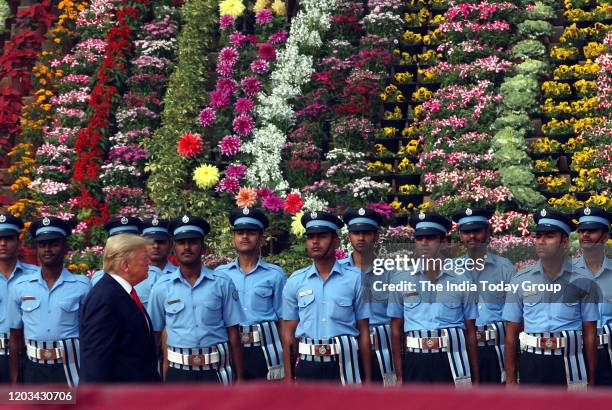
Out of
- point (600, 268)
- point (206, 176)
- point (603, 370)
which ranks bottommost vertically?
point (603, 370)

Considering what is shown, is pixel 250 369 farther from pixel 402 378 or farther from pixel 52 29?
pixel 52 29

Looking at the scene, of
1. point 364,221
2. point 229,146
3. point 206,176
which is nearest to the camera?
point 364,221

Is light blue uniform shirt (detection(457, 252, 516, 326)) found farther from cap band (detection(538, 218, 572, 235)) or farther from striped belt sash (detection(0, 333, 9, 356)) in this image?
striped belt sash (detection(0, 333, 9, 356))

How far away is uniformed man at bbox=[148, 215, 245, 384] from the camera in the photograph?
10.8 metres

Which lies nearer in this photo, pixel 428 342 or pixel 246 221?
pixel 428 342

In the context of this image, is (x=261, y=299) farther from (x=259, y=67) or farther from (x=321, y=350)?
(x=259, y=67)

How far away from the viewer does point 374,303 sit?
39.0 ft

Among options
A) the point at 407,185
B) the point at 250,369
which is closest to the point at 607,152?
the point at 407,185

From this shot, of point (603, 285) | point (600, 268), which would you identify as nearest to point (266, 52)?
point (600, 268)

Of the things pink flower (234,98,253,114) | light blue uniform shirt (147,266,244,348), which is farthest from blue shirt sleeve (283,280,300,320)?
pink flower (234,98,253,114)

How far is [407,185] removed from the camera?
17.0 metres

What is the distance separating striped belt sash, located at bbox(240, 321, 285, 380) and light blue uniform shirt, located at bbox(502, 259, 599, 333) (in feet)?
7.26

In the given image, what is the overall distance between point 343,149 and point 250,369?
5366mm

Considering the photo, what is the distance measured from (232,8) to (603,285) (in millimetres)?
9478
